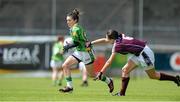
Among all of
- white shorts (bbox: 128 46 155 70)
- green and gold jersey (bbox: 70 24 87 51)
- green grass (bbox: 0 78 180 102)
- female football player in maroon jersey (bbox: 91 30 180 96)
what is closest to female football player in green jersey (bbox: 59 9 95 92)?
green and gold jersey (bbox: 70 24 87 51)

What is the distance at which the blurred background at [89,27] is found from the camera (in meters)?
34.2

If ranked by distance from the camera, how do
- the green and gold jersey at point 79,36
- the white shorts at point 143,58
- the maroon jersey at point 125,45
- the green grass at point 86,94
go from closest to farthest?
1. the green grass at point 86,94
2. the maroon jersey at point 125,45
3. the white shorts at point 143,58
4. the green and gold jersey at point 79,36

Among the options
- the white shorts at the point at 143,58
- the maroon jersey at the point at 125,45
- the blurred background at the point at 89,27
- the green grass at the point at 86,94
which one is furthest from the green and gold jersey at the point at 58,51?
the maroon jersey at the point at 125,45

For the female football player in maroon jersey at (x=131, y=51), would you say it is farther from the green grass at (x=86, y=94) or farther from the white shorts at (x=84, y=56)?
the white shorts at (x=84, y=56)

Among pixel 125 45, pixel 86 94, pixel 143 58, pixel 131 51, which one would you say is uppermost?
pixel 125 45

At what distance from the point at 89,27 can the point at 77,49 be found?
61.5 ft

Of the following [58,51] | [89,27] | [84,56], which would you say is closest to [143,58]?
[84,56]

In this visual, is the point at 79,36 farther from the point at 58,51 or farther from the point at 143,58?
the point at 58,51

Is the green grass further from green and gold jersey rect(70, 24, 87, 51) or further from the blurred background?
the blurred background

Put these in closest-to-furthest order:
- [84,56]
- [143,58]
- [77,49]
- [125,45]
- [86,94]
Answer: [125,45], [143,58], [86,94], [84,56], [77,49]

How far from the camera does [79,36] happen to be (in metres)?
18.6

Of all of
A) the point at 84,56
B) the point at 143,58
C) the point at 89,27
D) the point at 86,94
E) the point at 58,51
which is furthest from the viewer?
the point at 89,27

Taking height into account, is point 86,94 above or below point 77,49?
below

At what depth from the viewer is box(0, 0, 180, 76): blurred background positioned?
1345 inches
